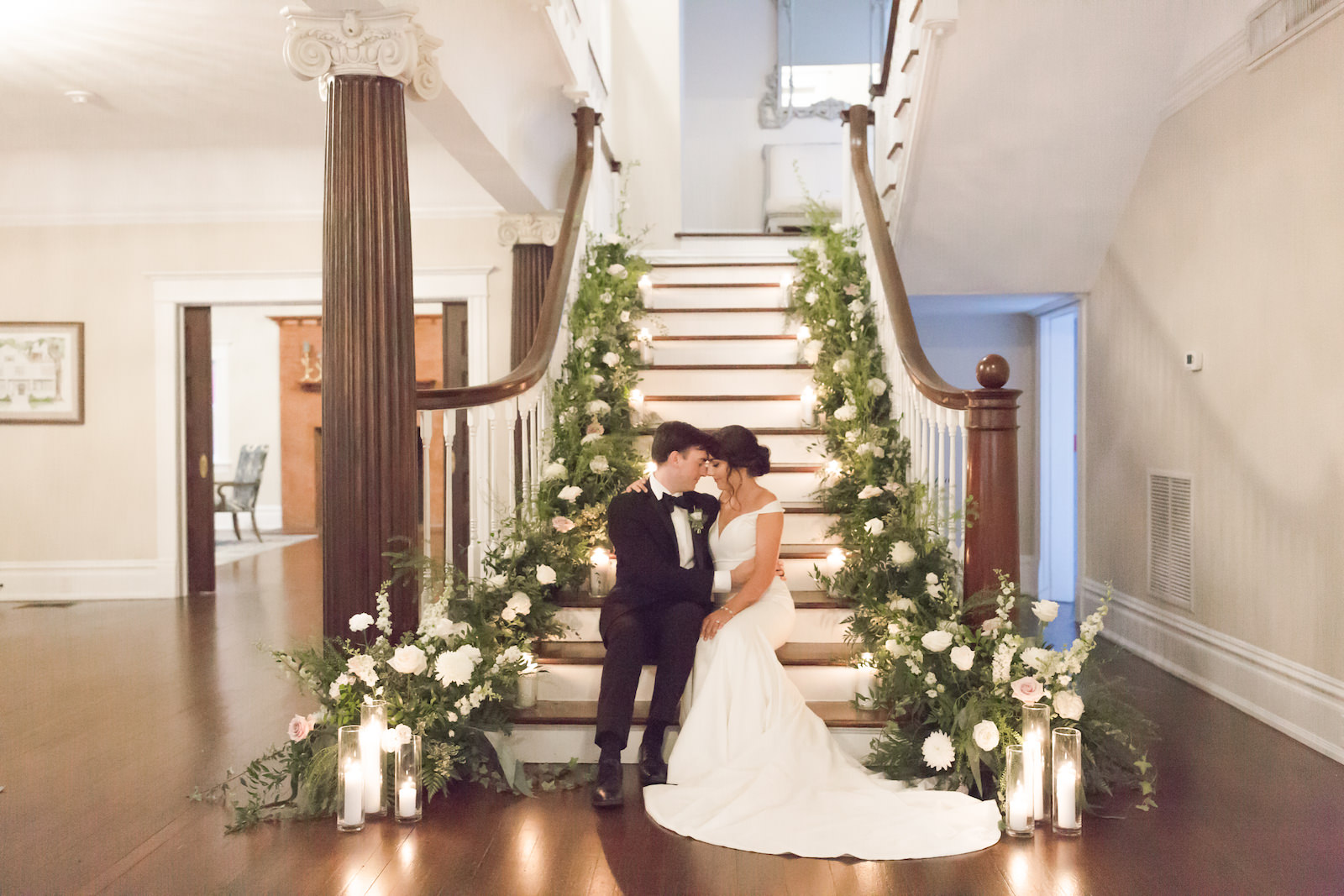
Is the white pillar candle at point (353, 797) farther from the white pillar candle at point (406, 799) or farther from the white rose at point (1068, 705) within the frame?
the white rose at point (1068, 705)

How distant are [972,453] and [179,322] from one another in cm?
587

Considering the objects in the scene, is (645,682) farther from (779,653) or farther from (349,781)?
(349,781)

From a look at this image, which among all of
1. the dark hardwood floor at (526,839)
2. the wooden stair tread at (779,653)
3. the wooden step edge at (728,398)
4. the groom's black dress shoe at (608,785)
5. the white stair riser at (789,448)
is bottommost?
the dark hardwood floor at (526,839)

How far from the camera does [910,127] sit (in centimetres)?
464

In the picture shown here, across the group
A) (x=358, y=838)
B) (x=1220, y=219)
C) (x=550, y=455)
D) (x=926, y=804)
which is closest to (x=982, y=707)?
(x=926, y=804)

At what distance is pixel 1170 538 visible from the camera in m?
4.61

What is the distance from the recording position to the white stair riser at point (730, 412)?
16.4 feet

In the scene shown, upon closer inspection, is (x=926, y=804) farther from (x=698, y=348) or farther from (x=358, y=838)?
(x=698, y=348)

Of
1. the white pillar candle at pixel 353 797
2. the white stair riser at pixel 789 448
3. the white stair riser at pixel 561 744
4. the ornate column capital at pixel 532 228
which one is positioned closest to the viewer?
the white pillar candle at pixel 353 797

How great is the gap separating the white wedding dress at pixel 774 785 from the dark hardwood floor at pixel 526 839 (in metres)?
0.06

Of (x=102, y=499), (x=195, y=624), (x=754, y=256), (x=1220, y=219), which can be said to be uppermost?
(x=754, y=256)

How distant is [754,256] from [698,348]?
2038mm

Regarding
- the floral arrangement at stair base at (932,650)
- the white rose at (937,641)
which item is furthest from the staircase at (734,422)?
the white rose at (937,641)

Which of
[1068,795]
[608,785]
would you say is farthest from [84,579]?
[1068,795]
